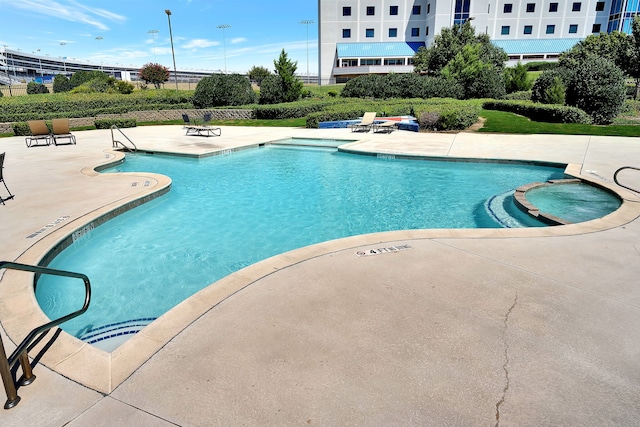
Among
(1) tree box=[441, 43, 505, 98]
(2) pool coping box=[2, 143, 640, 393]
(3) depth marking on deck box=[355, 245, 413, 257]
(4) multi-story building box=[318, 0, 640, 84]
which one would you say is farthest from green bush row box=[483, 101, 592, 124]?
(4) multi-story building box=[318, 0, 640, 84]

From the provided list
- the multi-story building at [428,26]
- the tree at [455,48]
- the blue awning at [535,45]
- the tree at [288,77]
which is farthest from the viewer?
the multi-story building at [428,26]

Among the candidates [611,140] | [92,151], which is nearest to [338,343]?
[92,151]

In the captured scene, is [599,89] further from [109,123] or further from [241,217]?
[109,123]

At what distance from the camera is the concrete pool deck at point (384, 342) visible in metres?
2.68

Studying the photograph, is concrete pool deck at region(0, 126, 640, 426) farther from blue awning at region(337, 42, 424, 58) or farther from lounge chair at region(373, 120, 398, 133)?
blue awning at region(337, 42, 424, 58)

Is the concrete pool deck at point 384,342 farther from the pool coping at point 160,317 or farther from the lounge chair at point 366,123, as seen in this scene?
the lounge chair at point 366,123

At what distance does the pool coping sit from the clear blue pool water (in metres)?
0.62

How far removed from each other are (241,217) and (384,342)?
5931mm

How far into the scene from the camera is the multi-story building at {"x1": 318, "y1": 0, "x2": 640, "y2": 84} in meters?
62.2

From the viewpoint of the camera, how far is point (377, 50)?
64438 mm

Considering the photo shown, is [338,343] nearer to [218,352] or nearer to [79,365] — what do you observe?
[218,352]

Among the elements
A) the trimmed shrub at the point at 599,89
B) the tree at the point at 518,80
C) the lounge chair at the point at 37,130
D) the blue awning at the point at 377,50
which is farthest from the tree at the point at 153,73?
the trimmed shrub at the point at 599,89

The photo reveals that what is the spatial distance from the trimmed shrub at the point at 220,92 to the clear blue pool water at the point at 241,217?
752 inches

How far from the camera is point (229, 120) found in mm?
28625
